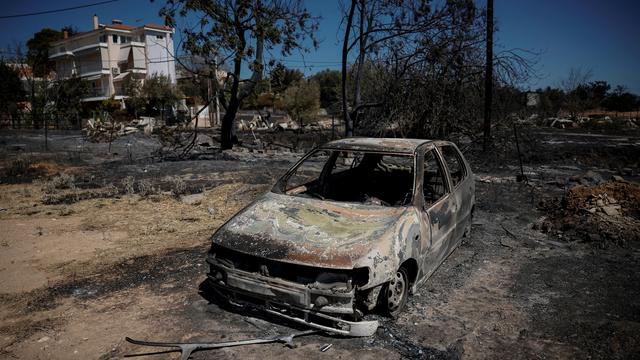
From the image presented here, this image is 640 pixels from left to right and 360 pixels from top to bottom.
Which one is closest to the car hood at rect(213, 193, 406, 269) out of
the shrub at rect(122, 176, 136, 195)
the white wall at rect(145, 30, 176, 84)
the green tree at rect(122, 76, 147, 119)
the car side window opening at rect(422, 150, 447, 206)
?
the car side window opening at rect(422, 150, 447, 206)

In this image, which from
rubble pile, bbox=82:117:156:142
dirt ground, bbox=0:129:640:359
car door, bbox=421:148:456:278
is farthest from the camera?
rubble pile, bbox=82:117:156:142

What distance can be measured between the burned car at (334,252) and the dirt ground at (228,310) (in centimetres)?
26

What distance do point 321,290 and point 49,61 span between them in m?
63.0

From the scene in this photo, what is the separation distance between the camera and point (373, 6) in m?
11.7

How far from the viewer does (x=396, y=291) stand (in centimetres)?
371

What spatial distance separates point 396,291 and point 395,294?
1.1 inches

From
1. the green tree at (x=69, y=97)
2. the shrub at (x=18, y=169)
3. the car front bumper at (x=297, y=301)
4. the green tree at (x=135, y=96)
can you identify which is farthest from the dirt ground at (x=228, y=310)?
the green tree at (x=135, y=96)

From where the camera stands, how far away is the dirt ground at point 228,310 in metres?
3.39

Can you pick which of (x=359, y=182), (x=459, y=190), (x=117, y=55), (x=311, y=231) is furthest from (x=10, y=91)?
(x=311, y=231)

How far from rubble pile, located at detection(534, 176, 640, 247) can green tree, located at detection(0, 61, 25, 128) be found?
38.0 meters

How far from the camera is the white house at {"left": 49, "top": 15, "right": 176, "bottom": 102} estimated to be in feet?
160

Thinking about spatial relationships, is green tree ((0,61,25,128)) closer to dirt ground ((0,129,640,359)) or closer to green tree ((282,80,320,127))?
green tree ((282,80,320,127))

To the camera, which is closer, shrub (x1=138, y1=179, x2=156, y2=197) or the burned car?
the burned car

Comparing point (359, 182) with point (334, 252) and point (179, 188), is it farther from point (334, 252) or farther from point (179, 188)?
point (179, 188)
